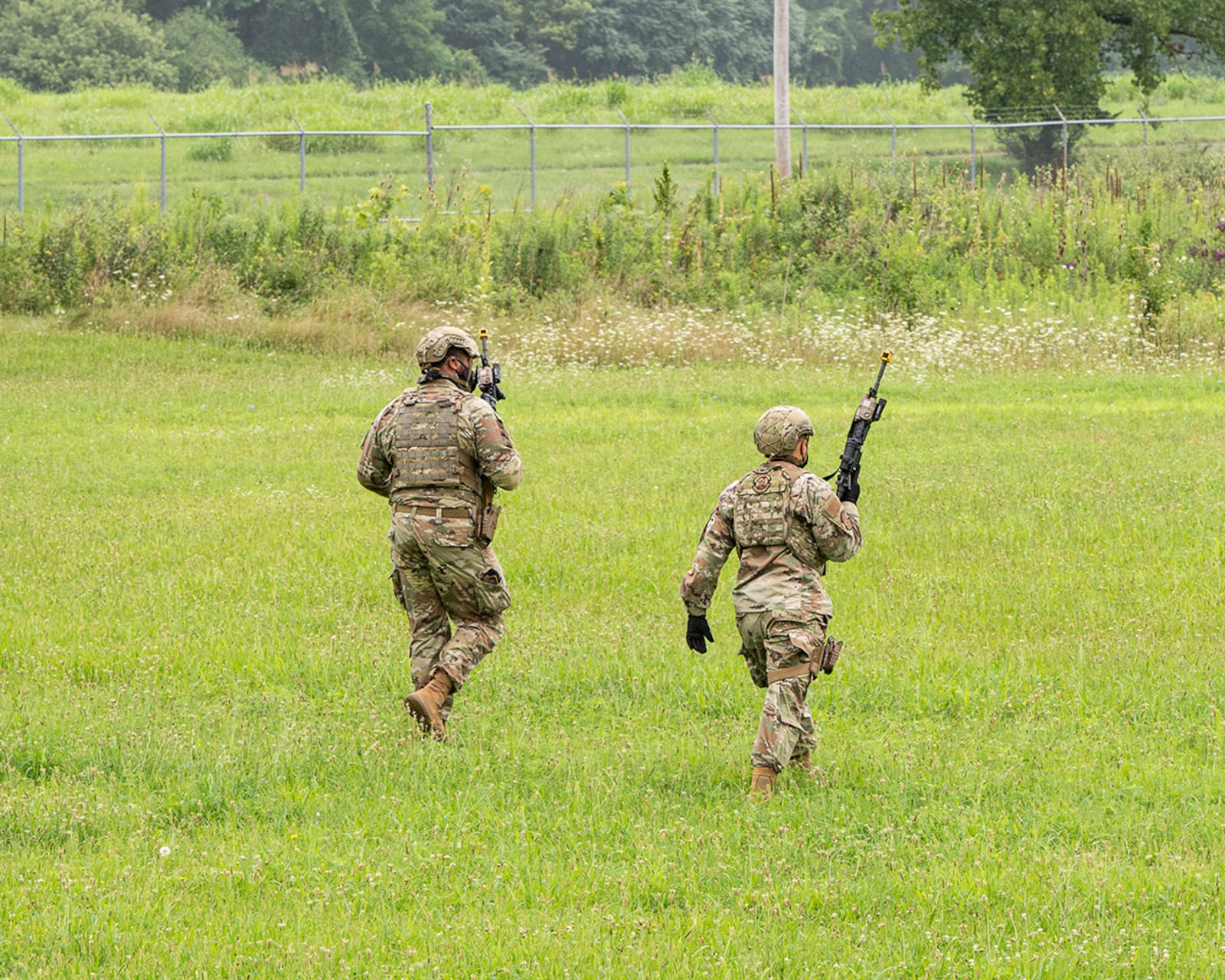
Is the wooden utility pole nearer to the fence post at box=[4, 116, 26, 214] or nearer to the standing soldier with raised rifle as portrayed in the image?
the fence post at box=[4, 116, 26, 214]

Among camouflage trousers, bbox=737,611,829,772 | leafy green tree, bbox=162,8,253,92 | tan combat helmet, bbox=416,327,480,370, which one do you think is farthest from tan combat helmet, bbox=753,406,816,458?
leafy green tree, bbox=162,8,253,92

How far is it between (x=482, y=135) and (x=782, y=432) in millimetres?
41516

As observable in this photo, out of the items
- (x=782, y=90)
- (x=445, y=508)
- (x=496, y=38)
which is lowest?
(x=445, y=508)

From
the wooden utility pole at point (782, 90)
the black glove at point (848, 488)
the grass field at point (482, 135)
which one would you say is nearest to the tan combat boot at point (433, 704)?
the black glove at point (848, 488)

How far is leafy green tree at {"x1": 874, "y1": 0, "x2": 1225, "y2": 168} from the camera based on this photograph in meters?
37.0

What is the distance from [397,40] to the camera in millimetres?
61531

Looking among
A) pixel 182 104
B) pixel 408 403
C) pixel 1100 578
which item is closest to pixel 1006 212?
pixel 1100 578

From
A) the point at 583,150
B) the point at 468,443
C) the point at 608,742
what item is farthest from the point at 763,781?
the point at 583,150

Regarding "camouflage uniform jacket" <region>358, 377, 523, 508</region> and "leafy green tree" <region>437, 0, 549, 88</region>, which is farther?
"leafy green tree" <region>437, 0, 549, 88</region>

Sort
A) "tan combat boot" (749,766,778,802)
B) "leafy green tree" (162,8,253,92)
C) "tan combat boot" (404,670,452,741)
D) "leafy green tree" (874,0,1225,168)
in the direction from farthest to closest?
"leafy green tree" (162,8,253,92), "leafy green tree" (874,0,1225,168), "tan combat boot" (404,670,452,741), "tan combat boot" (749,766,778,802)

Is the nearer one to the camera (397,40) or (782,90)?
(782,90)

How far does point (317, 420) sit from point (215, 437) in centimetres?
127

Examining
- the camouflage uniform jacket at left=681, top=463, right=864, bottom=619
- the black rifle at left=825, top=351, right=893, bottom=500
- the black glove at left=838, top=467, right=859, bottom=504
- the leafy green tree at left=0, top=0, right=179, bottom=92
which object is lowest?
the camouflage uniform jacket at left=681, top=463, right=864, bottom=619

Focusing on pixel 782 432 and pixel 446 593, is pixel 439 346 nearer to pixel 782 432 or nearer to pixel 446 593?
pixel 446 593
